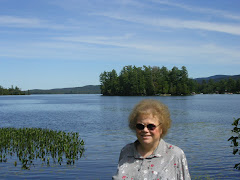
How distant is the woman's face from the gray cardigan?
9 centimetres

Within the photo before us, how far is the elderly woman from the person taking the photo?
3348 millimetres

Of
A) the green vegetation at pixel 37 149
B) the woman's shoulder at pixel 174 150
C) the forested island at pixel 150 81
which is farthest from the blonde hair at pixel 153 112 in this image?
the forested island at pixel 150 81

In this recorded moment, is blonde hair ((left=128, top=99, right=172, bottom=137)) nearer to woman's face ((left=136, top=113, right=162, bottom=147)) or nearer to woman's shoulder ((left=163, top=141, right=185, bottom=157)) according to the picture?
woman's face ((left=136, top=113, right=162, bottom=147))

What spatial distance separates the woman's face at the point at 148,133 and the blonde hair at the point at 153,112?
51 millimetres

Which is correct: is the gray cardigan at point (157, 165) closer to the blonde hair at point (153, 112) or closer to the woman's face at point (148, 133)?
the woman's face at point (148, 133)

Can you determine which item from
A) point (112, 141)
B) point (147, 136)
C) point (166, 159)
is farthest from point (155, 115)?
point (112, 141)

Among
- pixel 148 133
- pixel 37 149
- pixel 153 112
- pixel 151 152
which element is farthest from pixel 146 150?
pixel 37 149

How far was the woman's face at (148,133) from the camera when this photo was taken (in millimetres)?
3486

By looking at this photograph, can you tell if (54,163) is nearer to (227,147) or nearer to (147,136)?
(227,147)

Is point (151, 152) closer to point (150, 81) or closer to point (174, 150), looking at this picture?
point (174, 150)

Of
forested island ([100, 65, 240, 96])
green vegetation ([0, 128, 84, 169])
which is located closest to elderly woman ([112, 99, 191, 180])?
green vegetation ([0, 128, 84, 169])

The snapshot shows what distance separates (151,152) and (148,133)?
231mm

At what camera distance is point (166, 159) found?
11.2 ft

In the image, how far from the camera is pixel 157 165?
3396mm
